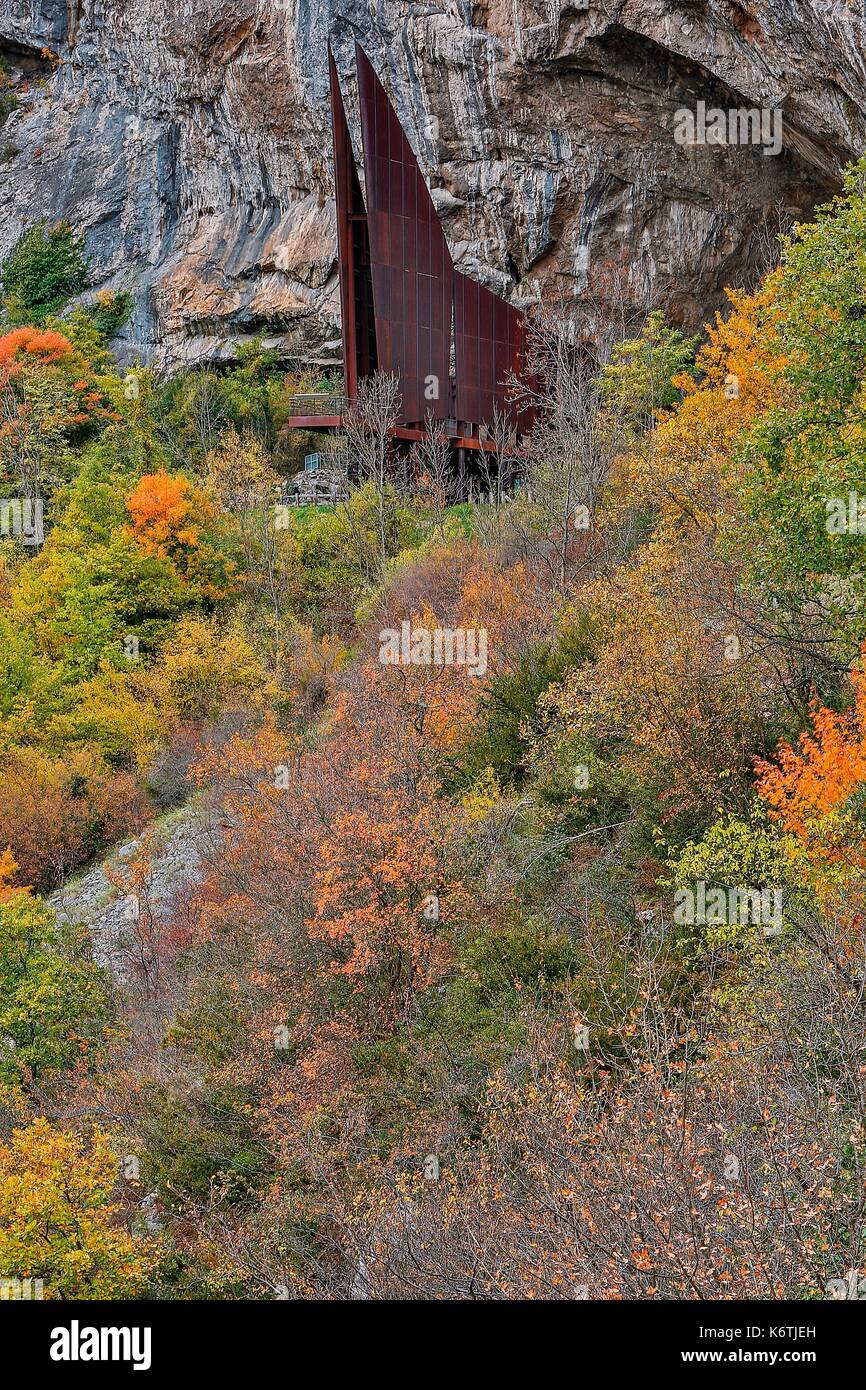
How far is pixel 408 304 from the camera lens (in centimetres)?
3769

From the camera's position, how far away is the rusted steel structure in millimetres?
36594

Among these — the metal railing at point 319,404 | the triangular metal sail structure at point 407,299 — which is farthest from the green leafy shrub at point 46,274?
the triangular metal sail structure at point 407,299

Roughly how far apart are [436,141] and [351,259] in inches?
168

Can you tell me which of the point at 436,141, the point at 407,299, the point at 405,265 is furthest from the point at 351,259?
the point at 436,141

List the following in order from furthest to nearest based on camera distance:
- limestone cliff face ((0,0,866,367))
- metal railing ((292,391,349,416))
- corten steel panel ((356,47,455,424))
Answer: metal railing ((292,391,349,416)) < corten steel panel ((356,47,455,424)) < limestone cliff face ((0,0,866,367))

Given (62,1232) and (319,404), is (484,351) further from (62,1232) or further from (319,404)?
(62,1232)

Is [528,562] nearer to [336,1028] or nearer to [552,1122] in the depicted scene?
[336,1028]

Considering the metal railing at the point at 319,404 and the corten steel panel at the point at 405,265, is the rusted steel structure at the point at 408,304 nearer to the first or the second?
the corten steel panel at the point at 405,265

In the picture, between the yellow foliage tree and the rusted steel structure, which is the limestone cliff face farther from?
the yellow foliage tree

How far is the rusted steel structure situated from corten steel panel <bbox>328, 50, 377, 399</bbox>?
3 cm

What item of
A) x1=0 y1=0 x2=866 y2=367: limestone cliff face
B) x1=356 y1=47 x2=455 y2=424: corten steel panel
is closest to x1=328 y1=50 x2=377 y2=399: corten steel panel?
x1=356 y1=47 x2=455 y2=424: corten steel panel

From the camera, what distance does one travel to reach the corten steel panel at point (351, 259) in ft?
124

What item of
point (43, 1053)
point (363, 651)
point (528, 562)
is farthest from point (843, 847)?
point (363, 651)
